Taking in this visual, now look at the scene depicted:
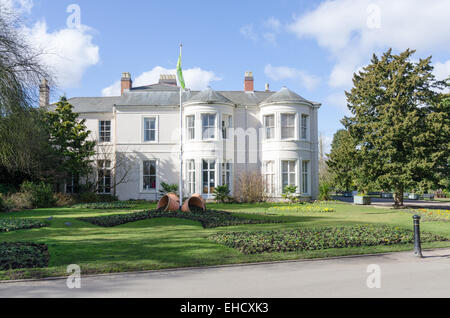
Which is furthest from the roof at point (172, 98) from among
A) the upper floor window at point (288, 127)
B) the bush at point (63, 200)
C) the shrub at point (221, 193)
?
the bush at point (63, 200)

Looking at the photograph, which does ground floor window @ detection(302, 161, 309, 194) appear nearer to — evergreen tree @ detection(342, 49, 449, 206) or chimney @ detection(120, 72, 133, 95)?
evergreen tree @ detection(342, 49, 449, 206)

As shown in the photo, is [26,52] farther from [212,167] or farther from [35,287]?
[212,167]

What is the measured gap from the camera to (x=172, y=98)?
28547 millimetres

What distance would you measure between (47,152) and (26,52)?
34.6 feet

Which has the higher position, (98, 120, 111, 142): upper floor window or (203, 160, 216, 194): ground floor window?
(98, 120, 111, 142): upper floor window

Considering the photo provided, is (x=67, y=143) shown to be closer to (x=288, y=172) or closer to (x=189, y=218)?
(x=189, y=218)

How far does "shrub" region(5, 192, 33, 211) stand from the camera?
19.3 meters

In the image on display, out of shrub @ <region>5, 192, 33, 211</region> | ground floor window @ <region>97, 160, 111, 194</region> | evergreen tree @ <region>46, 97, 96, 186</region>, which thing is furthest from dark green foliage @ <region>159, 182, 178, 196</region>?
shrub @ <region>5, 192, 33, 211</region>

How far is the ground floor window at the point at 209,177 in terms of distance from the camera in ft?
83.0

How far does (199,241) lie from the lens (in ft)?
32.3

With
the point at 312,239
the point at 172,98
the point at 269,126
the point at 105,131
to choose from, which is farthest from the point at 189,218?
the point at 105,131

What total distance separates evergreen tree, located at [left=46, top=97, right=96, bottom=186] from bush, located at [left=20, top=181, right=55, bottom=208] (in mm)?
2090

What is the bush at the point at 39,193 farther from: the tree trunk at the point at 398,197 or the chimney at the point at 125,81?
the tree trunk at the point at 398,197

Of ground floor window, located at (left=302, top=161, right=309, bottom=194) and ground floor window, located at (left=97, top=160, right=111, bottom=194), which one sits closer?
ground floor window, located at (left=302, top=161, right=309, bottom=194)
